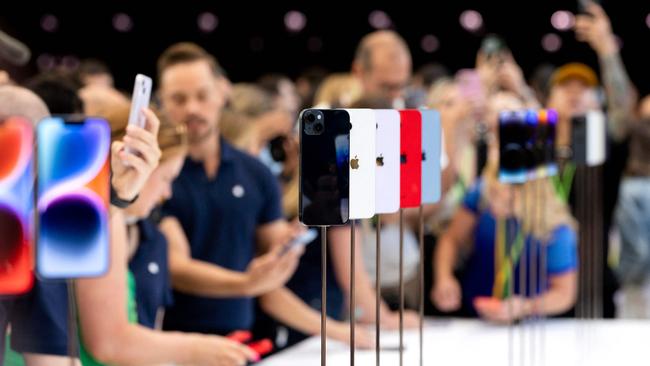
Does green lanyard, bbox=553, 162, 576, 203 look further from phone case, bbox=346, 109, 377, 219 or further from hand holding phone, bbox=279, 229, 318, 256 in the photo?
phone case, bbox=346, 109, 377, 219

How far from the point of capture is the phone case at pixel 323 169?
4.17ft

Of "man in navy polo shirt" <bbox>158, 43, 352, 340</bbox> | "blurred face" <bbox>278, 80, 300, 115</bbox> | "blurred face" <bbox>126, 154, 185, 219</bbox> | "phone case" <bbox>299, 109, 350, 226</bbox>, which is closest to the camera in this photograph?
"phone case" <bbox>299, 109, 350, 226</bbox>

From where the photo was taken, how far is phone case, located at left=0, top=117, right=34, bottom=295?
1.01 m

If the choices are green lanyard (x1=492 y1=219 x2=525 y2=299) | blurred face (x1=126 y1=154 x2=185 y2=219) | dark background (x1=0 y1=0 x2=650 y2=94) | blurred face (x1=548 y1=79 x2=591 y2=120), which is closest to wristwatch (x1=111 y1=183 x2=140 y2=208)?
blurred face (x1=126 y1=154 x2=185 y2=219)

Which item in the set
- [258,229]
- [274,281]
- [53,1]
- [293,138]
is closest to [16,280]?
[274,281]

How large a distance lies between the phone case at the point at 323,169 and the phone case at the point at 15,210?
0.33 metres

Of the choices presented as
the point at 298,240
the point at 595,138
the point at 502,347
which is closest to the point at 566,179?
the point at 595,138

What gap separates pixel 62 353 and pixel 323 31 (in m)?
5.73

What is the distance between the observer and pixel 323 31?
730cm

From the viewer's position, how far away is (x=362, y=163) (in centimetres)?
133

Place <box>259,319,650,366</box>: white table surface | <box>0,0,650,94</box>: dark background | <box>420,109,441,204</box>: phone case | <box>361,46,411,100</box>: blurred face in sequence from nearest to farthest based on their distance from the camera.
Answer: <box>420,109,441,204</box>: phone case < <box>259,319,650,366</box>: white table surface < <box>361,46,411,100</box>: blurred face < <box>0,0,650,94</box>: dark background

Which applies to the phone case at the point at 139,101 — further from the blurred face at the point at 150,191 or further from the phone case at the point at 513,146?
the phone case at the point at 513,146

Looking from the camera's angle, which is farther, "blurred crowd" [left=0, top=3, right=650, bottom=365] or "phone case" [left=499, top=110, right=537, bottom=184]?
"phone case" [left=499, top=110, right=537, bottom=184]

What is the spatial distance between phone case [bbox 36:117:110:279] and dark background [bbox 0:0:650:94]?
5677mm
